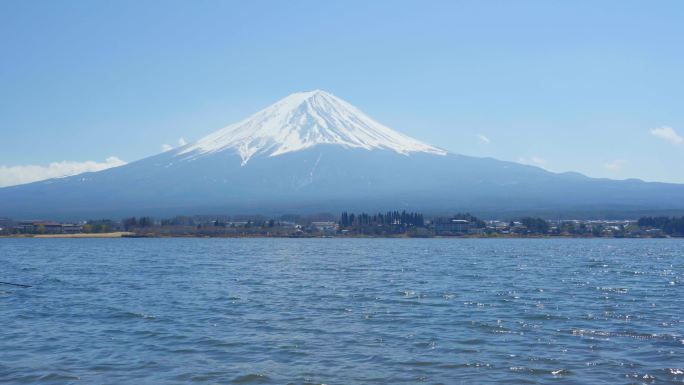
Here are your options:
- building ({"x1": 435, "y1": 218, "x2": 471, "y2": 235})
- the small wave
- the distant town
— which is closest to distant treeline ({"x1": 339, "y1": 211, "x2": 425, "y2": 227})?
the distant town

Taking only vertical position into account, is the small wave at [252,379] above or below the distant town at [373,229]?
below

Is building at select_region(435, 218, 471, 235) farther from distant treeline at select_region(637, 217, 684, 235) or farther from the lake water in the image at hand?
the lake water

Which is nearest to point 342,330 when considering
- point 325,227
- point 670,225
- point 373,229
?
point 373,229

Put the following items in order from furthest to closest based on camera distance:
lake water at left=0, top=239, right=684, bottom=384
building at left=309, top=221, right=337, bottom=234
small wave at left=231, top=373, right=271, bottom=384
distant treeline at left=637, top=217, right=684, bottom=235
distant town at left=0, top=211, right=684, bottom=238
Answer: building at left=309, top=221, right=337, bottom=234
distant treeline at left=637, top=217, right=684, bottom=235
distant town at left=0, top=211, right=684, bottom=238
lake water at left=0, top=239, right=684, bottom=384
small wave at left=231, top=373, right=271, bottom=384

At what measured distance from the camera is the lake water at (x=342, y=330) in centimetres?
1500

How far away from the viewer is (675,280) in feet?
114

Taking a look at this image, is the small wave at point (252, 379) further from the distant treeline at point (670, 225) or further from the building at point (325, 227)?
the distant treeline at point (670, 225)

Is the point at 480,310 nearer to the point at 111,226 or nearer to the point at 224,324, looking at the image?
the point at 224,324

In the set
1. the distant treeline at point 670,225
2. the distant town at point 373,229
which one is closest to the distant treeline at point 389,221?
the distant town at point 373,229

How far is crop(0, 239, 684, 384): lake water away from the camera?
15000mm

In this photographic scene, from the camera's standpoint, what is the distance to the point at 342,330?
1945 centimetres

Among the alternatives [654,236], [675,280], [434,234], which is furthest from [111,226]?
[675,280]

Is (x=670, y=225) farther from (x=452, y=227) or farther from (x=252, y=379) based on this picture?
(x=252, y=379)

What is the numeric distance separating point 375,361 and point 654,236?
110 m
